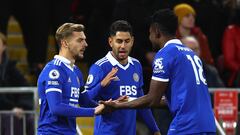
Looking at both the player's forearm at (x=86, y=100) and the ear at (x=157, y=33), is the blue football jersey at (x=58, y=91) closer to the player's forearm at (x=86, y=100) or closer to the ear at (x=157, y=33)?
the player's forearm at (x=86, y=100)

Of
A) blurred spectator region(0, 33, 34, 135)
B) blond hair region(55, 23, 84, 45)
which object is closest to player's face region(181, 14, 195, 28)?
blurred spectator region(0, 33, 34, 135)

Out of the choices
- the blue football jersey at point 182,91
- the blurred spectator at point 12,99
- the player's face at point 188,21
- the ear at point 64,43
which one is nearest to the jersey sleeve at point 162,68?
the blue football jersey at point 182,91

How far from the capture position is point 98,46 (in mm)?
15297

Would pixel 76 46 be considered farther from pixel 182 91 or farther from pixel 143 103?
pixel 182 91

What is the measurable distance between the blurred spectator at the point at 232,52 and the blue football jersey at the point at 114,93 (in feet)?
12.2

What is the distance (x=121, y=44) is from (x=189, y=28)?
3255 mm

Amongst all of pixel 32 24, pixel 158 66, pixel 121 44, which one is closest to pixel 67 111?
pixel 158 66

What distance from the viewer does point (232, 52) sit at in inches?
604

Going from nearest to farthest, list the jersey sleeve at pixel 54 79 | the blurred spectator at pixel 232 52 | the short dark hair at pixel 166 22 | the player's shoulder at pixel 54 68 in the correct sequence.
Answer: the short dark hair at pixel 166 22 < the jersey sleeve at pixel 54 79 < the player's shoulder at pixel 54 68 < the blurred spectator at pixel 232 52

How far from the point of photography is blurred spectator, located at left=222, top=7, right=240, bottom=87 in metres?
15.4

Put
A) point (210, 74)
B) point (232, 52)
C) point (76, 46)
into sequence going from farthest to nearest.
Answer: point (232, 52) < point (210, 74) < point (76, 46)

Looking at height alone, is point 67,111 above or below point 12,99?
above

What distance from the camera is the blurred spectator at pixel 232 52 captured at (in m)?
15.4

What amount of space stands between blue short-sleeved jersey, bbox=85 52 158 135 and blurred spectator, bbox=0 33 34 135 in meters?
1.72
